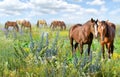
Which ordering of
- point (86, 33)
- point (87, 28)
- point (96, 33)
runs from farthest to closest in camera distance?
1. point (86, 33)
2. point (87, 28)
3. point (96, 33)

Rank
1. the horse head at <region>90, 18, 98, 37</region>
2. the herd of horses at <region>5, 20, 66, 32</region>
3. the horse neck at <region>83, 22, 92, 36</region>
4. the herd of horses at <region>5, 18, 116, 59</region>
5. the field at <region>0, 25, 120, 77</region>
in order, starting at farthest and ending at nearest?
the herd of horses at <region>5, 20, 66, 32</region>
the horse neck at <region>83, 22, 92, 36</region>
the herd of horses at <region>5, 18, 116, 59</region>
the horse head at <region>90, 18, 98, 37</region>
the field at <region>0, 25, 120, 77</region>

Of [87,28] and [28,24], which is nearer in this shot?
[87,28]

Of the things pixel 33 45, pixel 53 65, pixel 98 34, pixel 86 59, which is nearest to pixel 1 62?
pixel 33 45

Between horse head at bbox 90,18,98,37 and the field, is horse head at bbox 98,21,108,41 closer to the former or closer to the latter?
horse head at bbox 90,18,98,37

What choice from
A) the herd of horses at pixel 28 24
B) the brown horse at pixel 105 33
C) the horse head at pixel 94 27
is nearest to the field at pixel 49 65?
the horse head at pixel 94 27

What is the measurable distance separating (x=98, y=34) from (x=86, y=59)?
5810 millimetres

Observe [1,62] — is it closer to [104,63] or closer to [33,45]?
[33,45]

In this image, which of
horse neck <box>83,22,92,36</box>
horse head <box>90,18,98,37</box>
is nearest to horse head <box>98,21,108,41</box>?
horse head <box>90,18,98,37</box>

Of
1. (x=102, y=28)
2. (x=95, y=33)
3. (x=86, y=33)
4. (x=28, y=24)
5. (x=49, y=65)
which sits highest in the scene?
(x=49, y=65)

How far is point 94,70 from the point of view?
6090 mm

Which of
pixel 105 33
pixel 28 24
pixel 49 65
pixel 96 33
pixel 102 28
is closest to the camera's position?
pixel 49 65

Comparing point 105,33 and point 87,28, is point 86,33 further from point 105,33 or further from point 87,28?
point 105,33

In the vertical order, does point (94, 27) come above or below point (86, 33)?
above

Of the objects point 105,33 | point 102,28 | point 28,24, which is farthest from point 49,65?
point 28,24
